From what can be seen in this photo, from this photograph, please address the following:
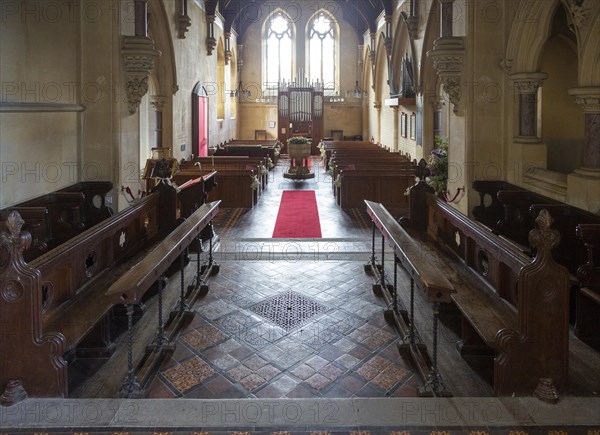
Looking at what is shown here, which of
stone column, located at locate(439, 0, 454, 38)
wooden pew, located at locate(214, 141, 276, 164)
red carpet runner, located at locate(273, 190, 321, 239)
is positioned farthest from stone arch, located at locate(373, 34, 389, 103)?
stone column, located at locate(439, 0, 454, 38)

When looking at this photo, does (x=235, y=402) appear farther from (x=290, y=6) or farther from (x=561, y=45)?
(x=290, y=6)

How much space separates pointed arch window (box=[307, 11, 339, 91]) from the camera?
2481cm

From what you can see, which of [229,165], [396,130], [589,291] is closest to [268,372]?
[589,291]

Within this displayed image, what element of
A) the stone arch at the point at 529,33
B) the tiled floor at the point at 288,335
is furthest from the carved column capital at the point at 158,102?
the stone arch at the point at 529,33

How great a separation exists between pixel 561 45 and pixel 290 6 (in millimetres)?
17868

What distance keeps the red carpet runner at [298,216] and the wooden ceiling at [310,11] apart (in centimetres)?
979

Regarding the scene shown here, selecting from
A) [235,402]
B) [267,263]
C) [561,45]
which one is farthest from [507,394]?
[561,45]

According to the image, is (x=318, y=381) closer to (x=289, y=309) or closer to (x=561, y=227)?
(x=289, y=309)

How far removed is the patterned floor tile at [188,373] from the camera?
357 centimetres

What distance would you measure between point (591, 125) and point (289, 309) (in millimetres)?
3471

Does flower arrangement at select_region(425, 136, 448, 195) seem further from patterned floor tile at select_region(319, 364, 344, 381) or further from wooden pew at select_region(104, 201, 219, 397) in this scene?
patterned floor tile at select_region(319, 364, 344, 381)

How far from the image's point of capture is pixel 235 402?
3.19m

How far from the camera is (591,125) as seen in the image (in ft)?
18.0

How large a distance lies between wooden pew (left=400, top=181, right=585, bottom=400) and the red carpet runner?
4192 mm
